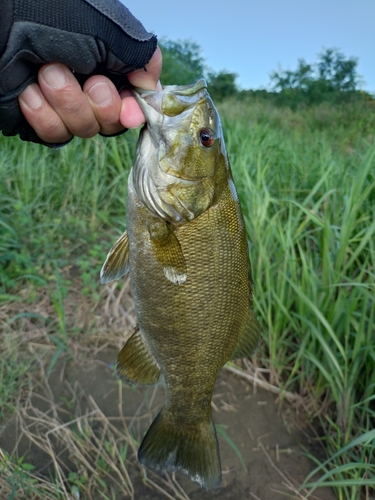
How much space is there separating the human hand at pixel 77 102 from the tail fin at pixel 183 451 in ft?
3.48

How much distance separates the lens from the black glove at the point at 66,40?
1120 millimetres

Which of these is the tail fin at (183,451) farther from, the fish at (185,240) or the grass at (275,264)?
the grass at (275,264)

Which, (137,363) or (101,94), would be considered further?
(137,363)

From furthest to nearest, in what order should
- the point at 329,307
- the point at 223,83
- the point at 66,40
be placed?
1. the point at 223,83
2. the point at 329,307
3. the point at 66,40

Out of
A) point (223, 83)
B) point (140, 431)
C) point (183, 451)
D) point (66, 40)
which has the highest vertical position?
point (223, 83)

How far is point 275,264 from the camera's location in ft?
8.70

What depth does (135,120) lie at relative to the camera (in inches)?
52.9

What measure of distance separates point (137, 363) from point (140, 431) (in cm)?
126

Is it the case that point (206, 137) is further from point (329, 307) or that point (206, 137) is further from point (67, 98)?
point (329, 307)

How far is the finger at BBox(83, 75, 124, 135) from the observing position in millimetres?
1285

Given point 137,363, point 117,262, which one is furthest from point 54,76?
point 137,363

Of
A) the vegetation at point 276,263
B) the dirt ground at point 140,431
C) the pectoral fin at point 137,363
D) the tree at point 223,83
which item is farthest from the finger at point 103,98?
the tree at point 223,83

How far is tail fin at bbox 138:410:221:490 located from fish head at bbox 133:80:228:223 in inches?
30.1

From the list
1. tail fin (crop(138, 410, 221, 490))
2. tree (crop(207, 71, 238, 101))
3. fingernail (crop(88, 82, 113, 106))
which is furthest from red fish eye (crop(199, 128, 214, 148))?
tree (crop(207, 71, 238, 101))
